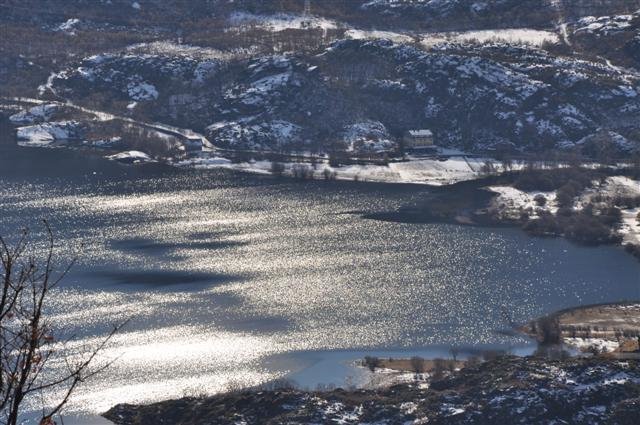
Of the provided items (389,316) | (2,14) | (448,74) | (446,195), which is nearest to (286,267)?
(389,316)

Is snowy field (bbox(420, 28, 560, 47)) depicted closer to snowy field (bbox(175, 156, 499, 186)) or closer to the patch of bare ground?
snowy field (bbox(175, 156, 499, 186))

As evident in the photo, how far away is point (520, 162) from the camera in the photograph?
65562 millimetres

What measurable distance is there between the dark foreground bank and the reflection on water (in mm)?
2119

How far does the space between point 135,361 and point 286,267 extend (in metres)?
12.0

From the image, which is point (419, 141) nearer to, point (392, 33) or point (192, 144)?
point (192, 144)

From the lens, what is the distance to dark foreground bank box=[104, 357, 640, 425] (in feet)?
88.6

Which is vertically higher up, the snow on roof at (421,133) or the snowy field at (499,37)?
the snowy field at (499,37)

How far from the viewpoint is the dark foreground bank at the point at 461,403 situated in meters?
27.0

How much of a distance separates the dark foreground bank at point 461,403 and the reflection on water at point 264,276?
6.95 ft

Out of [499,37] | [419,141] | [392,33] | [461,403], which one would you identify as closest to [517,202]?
[419,141]

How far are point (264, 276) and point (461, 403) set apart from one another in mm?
15660

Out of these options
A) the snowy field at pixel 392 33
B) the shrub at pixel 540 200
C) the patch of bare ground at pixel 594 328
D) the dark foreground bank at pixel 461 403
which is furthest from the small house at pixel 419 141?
the dark foreground bank at pixel 461 403

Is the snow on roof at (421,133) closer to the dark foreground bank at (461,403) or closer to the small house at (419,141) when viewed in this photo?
the small house at (419,141)

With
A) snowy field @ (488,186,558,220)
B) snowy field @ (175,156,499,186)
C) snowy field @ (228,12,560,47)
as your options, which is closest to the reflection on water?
snowy field @ (175,156,499,186)
